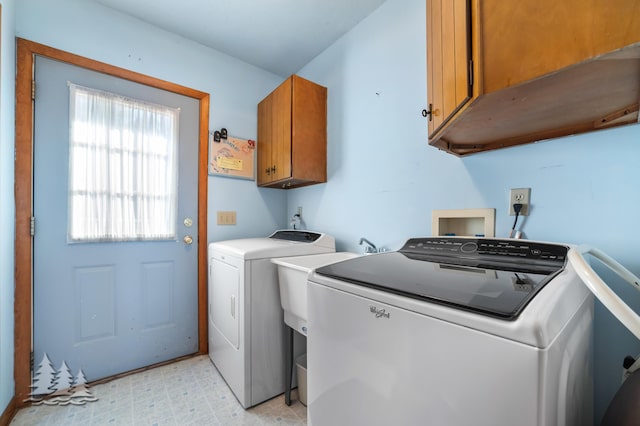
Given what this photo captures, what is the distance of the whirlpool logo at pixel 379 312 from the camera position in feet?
2.33

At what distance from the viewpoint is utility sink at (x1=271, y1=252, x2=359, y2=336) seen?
137 cm

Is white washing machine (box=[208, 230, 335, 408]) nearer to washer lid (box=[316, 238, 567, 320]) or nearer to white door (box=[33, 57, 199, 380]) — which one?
white door (box=[33, 57, 199, 380])

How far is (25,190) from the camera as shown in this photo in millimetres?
1514

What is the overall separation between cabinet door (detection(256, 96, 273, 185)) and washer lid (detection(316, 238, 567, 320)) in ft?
4.76

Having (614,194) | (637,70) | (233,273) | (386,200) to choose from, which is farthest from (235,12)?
(614,194)

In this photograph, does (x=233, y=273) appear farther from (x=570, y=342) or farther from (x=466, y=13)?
(x=466, y=13)

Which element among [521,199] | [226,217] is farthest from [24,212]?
[521,199]

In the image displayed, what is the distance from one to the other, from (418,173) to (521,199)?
511 mm

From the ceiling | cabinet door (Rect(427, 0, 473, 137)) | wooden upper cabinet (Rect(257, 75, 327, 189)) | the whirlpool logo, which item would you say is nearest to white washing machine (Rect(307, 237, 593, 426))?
the whirlpool logo

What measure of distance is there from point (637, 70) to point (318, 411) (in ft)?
4.54

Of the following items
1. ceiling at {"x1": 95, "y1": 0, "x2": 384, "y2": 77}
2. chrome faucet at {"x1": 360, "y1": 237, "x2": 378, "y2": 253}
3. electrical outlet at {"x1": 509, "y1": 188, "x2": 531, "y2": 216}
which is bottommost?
chrome faucet at {"x1": 360, "y1": 237, "x2": 378, "y2": 253}

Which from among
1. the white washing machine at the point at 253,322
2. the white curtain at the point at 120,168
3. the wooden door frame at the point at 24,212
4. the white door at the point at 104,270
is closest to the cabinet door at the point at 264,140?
the white door at the point at 104,270

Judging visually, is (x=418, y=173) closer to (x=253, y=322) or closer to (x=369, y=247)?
(x=369, y=247)

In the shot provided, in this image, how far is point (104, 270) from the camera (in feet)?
5.80
